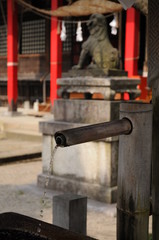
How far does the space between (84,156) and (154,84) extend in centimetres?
308

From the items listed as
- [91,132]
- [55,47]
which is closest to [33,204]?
[91,132]

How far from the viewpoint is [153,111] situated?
1.98 m

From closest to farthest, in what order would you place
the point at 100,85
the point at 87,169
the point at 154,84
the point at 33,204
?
the point at 154,84
the point at 33,204
the point at 87,169
the point at 100,85

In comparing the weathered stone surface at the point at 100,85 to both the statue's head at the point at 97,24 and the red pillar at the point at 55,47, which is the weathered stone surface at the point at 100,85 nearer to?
the statue's head at the point at 97,24

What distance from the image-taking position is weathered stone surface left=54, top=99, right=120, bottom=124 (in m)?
4.85

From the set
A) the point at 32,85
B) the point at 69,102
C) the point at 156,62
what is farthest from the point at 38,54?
the point at 156,62

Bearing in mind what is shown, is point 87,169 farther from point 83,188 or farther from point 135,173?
point 135,173

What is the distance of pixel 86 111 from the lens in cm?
508

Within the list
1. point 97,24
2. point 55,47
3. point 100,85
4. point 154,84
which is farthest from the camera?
point 55,47

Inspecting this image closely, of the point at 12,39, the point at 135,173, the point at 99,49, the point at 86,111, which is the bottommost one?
the point at 135,173

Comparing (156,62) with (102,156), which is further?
(102,156)

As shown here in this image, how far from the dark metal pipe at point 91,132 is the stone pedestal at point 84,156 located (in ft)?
9.46

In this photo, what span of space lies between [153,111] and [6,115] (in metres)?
15.6

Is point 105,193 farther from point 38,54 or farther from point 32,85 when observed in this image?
point 32,85
